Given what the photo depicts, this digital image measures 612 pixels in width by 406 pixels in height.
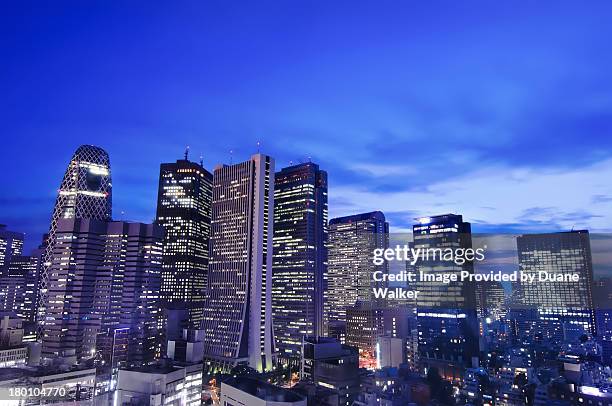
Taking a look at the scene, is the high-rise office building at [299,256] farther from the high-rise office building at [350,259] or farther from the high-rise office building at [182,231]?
the high-rise office building at [182,231]

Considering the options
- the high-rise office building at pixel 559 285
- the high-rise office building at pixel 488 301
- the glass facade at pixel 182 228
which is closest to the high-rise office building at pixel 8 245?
the glass facade at pixel 182 228

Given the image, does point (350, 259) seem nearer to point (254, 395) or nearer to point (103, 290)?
point (103, 290)

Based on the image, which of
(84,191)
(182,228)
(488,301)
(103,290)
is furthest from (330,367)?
(182,228)

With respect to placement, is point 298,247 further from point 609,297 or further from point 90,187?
point 609,297

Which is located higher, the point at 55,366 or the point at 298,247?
the point at 298,247

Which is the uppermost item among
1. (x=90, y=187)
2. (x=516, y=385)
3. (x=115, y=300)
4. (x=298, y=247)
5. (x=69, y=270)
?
(x=90, y=187)

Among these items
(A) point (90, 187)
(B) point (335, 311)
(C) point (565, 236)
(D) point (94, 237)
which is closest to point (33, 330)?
(D) point (94, 237)
